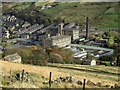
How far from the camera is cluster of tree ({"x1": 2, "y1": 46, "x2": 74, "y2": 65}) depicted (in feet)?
11.8

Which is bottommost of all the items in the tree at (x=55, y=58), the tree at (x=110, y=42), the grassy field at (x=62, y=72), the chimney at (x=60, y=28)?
the grassy field at (x=62, y=72)

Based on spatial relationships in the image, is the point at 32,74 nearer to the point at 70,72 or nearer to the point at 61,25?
the point at 70,72

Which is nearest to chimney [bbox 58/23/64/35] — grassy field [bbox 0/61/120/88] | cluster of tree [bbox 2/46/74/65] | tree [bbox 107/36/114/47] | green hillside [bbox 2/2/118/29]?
green hillside [bbox 2/2/118/29]

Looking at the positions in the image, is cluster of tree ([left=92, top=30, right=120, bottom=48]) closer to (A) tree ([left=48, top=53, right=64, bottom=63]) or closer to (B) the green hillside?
(B) the green hillside

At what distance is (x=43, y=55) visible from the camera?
3.62 meters

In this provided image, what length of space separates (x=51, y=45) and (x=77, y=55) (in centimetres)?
37

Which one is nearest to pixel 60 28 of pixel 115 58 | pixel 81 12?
pixel 81 12

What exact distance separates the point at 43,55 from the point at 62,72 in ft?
1.09

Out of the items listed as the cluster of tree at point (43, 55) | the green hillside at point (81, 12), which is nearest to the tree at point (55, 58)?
the cluster of tree at point (43, 55)

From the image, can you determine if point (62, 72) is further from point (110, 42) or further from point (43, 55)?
point (110, 42)

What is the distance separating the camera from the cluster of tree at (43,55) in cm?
360

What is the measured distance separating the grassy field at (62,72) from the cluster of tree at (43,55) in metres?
0.07

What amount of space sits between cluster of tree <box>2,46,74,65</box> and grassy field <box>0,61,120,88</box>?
2.7 inches

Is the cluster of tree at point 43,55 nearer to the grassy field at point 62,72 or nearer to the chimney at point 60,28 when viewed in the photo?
the grassy field at point 62,72
